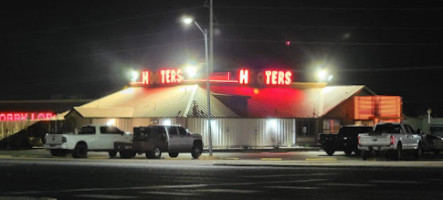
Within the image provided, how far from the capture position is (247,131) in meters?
54.4

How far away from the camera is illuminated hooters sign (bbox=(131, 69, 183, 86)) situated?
57844 millimetres

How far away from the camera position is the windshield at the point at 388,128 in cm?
3669

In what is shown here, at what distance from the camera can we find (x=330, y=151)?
42719 millimetres

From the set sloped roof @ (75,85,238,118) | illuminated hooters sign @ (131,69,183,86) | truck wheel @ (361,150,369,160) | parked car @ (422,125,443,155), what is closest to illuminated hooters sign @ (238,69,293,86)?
sloped roof @ (75,85,238,118)

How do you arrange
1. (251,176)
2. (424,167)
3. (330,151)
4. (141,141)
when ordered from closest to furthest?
1. (251,176)
2. (424,167)
3. (141,141)
4. (330,151)

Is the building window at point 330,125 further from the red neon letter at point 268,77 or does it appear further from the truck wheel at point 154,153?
the truck wheel at point 154,153

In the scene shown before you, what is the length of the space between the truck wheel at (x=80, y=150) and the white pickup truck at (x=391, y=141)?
14953mm

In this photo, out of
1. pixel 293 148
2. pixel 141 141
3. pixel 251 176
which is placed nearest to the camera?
pixel 251 176

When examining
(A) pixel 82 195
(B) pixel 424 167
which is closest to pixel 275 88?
(B) pixel 424 167

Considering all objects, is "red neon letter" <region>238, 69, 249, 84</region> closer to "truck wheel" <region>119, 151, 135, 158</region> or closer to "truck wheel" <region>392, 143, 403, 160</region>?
"truck wheel" <region>119, 151, 135, 158</region>

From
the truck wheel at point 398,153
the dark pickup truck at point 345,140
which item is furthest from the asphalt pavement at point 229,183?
the dark pickup truck at point 345,140

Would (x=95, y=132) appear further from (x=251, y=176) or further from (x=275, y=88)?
Result: (x=275, y=88)

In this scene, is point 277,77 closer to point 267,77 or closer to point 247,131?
point 267,77

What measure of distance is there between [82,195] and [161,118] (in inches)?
1373
